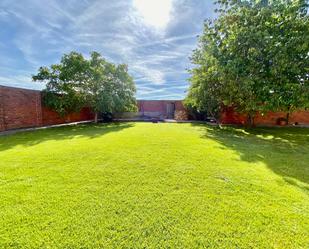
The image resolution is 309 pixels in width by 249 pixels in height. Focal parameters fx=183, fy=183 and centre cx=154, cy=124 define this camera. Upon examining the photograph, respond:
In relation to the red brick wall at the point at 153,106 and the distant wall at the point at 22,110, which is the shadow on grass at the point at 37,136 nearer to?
the distant wall at the point at 22,110

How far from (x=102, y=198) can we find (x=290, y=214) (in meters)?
2.69

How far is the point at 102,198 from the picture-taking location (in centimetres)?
287

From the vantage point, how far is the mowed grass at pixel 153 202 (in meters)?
2.03

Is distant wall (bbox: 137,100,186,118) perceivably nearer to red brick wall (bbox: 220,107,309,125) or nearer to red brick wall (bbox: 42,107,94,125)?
red brick wall (bbox: 42,107,94,125)

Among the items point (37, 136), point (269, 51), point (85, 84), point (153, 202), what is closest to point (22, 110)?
point (37, 136)

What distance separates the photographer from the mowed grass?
2.03 m

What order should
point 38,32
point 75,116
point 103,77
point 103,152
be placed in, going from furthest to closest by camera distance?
point 75,116 < point 103,77 < point 38,32 < point 103,152

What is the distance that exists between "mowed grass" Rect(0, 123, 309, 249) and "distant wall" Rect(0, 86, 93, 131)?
7.23 metres

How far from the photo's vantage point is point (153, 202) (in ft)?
9.11

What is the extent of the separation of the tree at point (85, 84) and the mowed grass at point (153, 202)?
30.1 ft

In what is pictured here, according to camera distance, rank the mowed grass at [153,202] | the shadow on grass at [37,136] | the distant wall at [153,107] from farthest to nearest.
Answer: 1. the distant wall at [153,107]
2. the shadow on grass at [37,136]
3. the mowed grass at [153,202]

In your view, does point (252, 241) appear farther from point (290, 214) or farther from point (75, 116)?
point (75, 116)

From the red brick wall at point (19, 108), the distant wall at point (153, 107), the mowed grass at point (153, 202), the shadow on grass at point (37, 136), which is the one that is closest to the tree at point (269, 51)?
the mowed grass at point (153, 202)

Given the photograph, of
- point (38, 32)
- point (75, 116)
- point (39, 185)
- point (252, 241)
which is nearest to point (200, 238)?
point (252, 241)
